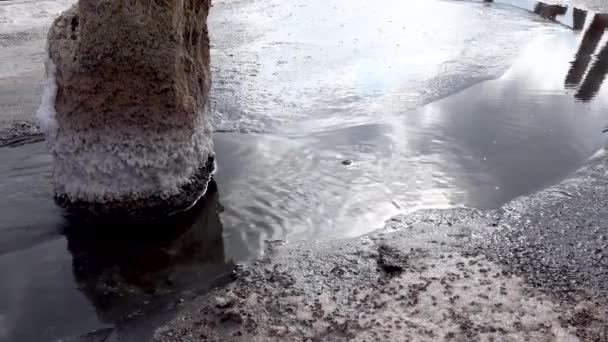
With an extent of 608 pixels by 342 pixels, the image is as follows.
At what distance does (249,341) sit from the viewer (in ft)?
9.80

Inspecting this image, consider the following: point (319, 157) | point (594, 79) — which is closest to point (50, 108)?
point (319, 157)

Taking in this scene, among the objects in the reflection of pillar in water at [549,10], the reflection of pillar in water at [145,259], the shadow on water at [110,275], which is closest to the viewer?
the shadow on water at [110,275]

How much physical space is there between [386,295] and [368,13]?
8.36m

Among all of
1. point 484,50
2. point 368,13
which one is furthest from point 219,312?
point 368,13

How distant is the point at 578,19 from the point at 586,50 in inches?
92.9

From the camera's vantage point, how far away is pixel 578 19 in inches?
414

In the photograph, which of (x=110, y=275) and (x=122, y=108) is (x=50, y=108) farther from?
(x=110, y=275)

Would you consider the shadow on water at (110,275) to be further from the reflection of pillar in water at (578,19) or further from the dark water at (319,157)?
the reflection of pillar in water at (578,19)

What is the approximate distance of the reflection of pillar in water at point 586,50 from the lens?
734cm

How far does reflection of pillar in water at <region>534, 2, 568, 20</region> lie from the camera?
1091 centimetres

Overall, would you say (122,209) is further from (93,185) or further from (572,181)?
(572,181)

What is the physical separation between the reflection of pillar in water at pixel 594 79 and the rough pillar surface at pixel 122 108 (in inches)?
189

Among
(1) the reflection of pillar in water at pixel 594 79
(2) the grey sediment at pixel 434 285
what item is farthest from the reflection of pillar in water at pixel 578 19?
(2) the grey sediment at pixel 434 285

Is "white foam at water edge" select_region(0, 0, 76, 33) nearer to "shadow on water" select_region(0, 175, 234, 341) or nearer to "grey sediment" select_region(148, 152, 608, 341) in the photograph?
"shadow on water" select_region(0, 175, 234, 341)
